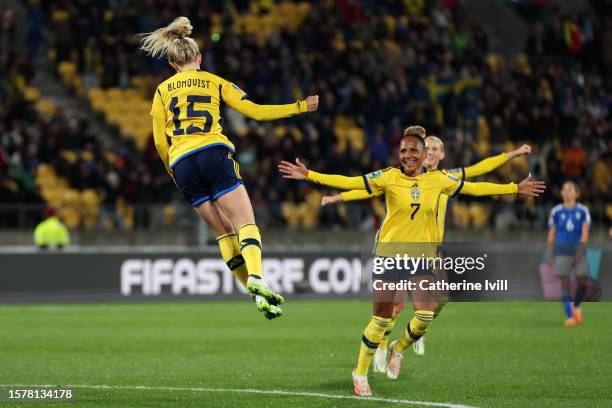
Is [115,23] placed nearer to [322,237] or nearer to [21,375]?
[322,237]

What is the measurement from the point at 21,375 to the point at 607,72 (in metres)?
21.3

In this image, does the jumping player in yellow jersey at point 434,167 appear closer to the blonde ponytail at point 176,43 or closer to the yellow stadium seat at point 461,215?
the blonde ponytail at point 176,43

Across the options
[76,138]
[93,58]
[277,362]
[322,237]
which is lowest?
[277,362]

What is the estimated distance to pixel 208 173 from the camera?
354 inches

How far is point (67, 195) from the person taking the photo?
23.1 metres

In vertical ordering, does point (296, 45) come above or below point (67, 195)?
above

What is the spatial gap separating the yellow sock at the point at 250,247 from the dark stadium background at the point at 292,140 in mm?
6493

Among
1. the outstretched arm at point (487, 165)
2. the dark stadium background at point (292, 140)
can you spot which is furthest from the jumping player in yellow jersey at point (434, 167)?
the dark stadium background at point (292, 140)

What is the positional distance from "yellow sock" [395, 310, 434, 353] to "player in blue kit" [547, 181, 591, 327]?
668 cm

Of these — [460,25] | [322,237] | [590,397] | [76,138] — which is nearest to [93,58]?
[76,138]

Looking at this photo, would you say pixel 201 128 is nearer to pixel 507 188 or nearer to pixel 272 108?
pixel 272 108

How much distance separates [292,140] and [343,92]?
111 inches

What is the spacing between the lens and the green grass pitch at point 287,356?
Answer: 966cm

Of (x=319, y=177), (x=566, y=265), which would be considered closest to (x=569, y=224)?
(x=566, y=265)
